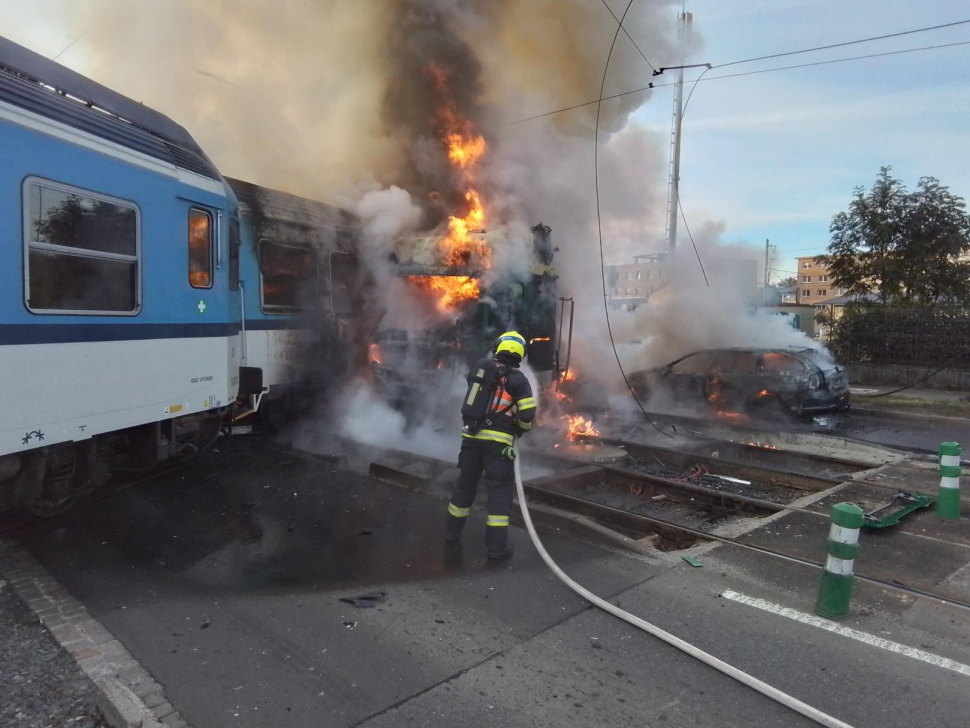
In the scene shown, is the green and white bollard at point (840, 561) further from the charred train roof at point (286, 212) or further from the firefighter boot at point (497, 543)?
the charred train roof at point (286, 212)

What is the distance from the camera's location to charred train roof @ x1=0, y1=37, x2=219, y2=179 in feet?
13.6

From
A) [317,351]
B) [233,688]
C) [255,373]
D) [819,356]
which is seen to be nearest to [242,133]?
[317,351]

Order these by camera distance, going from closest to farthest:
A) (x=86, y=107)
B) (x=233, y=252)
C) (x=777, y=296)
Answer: (x=86, y=107) → (x=233, y=252) → (x=777, y=296)

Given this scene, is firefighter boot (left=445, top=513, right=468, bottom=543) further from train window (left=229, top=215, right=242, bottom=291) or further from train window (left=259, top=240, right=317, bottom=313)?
train window (left=259, top=240, right=317, bottom=313)

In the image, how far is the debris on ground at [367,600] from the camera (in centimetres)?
418

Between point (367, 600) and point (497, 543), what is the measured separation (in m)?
1.13

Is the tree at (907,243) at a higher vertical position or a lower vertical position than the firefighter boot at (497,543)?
higher

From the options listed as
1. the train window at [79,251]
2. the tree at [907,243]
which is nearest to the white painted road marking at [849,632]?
the train window at [79,251]

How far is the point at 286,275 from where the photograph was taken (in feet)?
27.5

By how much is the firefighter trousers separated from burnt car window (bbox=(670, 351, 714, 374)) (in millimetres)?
8482

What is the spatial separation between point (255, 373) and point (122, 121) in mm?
2820

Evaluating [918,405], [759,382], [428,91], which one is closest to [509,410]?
[759,382]

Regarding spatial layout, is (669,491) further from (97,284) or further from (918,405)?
(918,405)

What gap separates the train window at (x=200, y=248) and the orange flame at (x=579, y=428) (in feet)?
18.4
